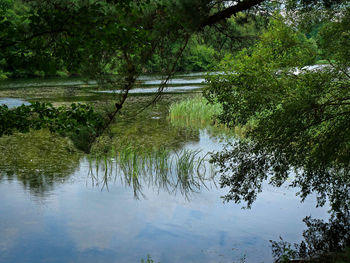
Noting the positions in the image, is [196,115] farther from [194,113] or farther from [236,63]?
[236,63]

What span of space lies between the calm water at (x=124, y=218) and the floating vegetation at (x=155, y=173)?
40 mm

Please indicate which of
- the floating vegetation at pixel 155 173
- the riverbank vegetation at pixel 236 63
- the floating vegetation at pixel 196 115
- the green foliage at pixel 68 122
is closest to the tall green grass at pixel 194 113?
the floating vegetation at pixel 196 115

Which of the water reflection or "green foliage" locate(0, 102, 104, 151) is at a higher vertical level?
"green foliage" locate(0, 102, 104, 151)

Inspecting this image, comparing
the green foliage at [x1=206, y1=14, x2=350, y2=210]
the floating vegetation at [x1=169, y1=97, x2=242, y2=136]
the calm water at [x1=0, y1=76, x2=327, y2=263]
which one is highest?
the green foliage at [x1=206, y1=14, x2=350, y2=210]

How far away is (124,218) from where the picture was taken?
298 inches

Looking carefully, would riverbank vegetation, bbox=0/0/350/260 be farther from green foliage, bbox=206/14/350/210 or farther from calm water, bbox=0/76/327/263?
calm water, bbox=0/76/327/263

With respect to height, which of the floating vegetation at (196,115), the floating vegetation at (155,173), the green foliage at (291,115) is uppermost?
the green foliage at (291,115)

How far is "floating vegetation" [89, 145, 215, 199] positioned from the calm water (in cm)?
4

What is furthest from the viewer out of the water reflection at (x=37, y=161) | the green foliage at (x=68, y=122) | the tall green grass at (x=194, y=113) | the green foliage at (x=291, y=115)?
the tall green grass at (x=194, y=113)

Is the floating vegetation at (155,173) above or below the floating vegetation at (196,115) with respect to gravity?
below

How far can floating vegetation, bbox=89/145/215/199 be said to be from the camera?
876cm

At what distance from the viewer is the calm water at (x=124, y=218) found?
20.6 feet

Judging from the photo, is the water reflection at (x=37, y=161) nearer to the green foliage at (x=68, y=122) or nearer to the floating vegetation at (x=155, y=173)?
the floating vegetation at (x=155, y=173)

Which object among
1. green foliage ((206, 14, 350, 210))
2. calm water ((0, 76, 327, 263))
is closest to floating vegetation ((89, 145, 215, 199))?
calm water ((0, 76, 327, 263))
